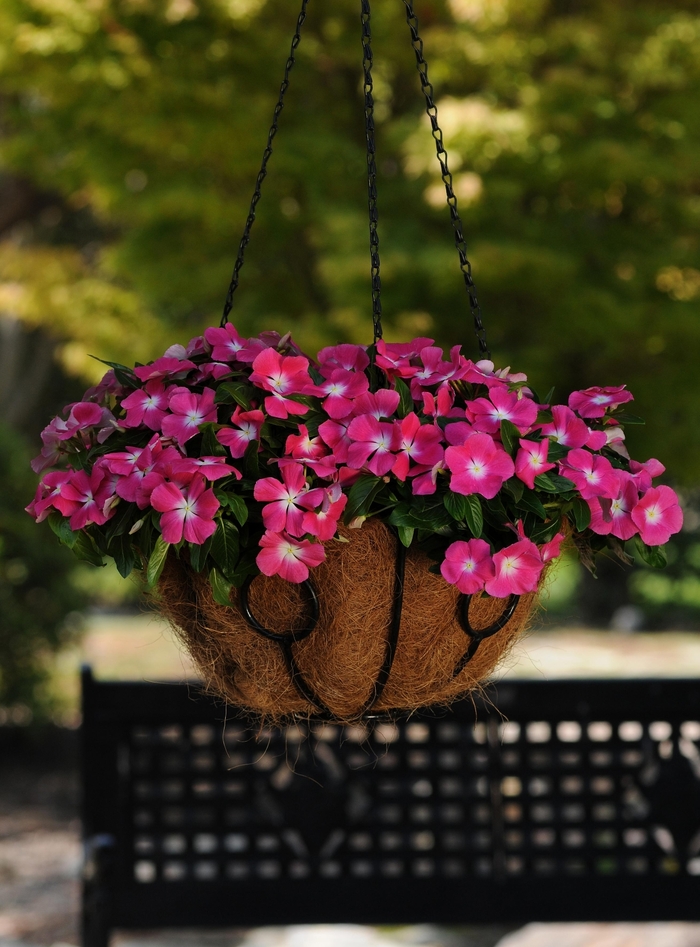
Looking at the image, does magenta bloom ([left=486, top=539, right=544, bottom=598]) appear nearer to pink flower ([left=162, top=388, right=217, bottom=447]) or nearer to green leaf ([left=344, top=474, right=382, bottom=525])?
green leaf ([left=344, top=474, right=382, bottom=525])

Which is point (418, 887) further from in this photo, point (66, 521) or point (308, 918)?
point (66, 521)

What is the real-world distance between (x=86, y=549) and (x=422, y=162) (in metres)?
3.47

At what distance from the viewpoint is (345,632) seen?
42.4 inches

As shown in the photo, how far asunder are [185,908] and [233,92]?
12.1 ft

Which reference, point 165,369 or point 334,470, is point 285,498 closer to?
point 334,470

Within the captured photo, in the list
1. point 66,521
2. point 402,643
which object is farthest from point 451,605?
point 66,521

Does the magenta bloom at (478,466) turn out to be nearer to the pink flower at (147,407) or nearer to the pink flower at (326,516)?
the pink flower at (326,516)

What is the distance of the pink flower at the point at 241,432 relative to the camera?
103cm

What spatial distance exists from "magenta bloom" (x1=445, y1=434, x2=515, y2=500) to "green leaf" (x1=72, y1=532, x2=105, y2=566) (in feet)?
1.30

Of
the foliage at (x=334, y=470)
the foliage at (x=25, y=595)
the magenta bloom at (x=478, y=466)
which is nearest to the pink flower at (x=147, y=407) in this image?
the foliage at (x=334, y=470)

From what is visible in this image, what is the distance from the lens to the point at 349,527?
3.29 feet

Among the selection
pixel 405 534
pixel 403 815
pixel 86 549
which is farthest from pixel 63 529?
pixel 403 815

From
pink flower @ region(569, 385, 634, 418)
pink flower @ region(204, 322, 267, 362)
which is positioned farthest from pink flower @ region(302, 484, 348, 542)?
pink flower @ region(569, 385, 634, 418)

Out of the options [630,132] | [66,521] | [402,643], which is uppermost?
[630,132]
